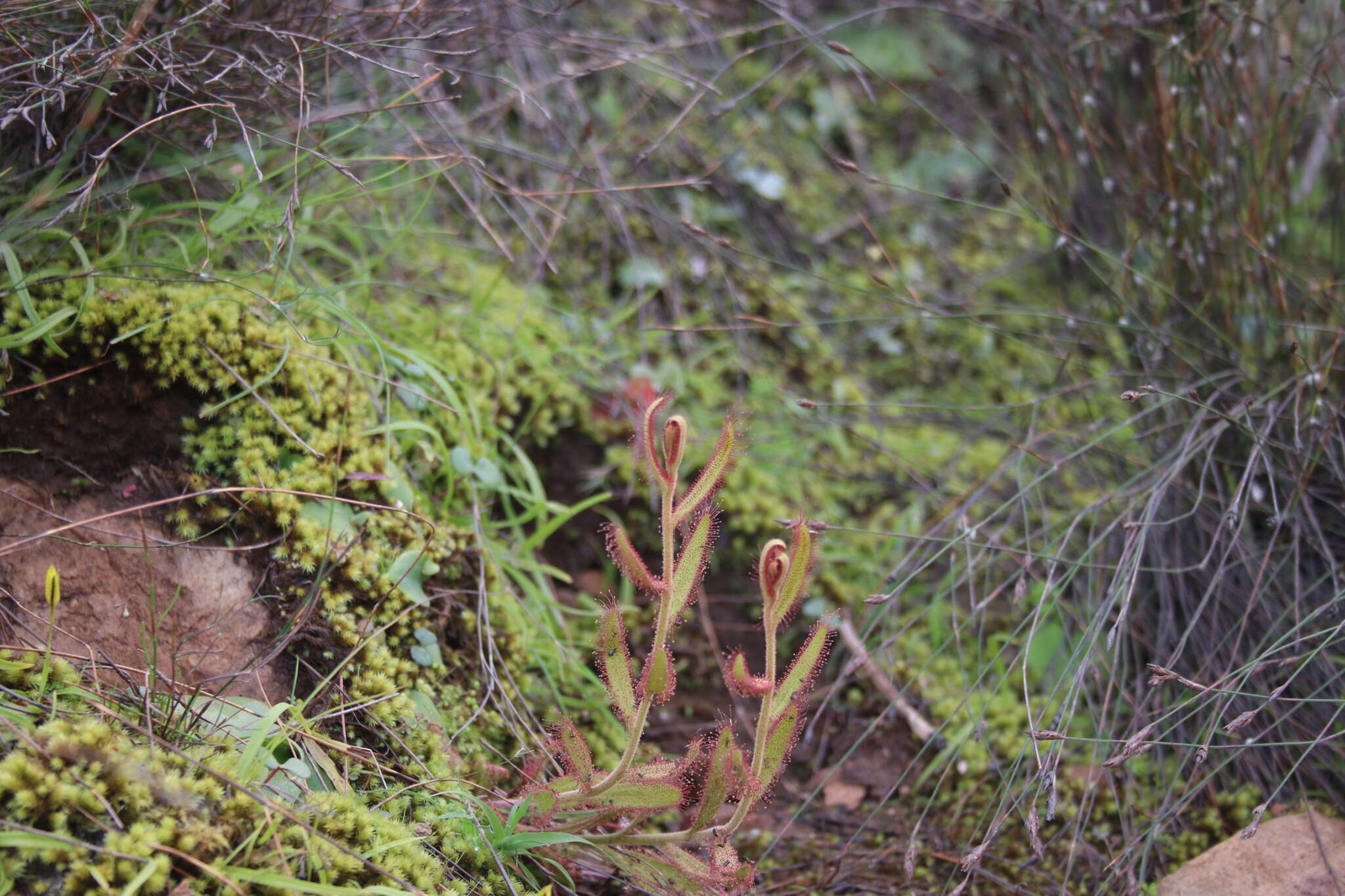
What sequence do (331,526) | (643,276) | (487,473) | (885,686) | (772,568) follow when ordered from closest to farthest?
(772,568), (331,526), (487,473), (885,686), (643,276)

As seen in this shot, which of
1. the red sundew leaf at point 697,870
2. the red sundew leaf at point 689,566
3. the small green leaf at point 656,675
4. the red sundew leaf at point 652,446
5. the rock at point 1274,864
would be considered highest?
the red sundew leaf at point 652,446

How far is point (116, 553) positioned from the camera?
1.64m

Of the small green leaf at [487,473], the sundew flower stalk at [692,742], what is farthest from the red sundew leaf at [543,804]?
the small green leaf at [487,473]

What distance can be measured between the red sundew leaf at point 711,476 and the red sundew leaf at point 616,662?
0.67 feet

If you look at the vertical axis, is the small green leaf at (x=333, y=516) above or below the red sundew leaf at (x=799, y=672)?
above

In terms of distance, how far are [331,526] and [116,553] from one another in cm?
36

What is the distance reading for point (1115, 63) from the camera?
2.73 meters

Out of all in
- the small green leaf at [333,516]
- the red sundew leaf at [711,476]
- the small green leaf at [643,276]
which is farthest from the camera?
the small green leaf at [643,276]

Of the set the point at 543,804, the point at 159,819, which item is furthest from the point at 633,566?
the point at 159,819

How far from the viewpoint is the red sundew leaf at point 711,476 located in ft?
4.68

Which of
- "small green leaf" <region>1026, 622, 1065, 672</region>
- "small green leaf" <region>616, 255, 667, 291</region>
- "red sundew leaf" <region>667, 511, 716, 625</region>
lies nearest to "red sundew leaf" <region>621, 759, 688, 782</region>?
"red sundew leaf" <region>667, 511, 716, 625</region>

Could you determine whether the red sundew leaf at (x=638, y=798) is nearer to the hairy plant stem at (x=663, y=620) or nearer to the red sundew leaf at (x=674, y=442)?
the hairy plant stem at (x=663, y=620)

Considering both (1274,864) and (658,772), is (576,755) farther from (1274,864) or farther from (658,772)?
(1274,864)

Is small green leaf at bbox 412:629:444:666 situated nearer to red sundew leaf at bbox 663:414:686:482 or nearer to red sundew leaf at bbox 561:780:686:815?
red sundew leaf at bbox 561:780:686:815
